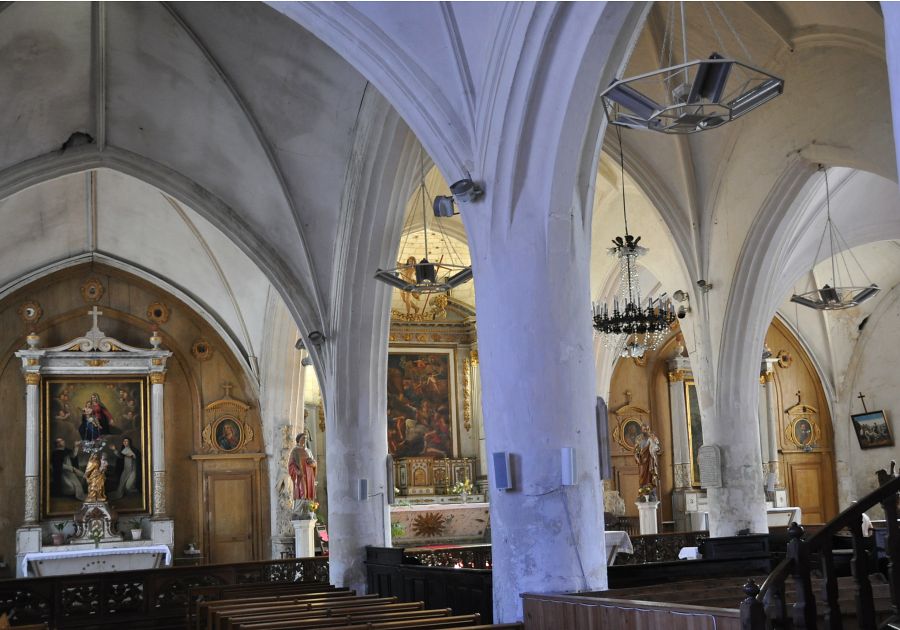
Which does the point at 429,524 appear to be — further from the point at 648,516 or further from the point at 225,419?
the point at 225,419

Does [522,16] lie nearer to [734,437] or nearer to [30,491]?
[734,437]

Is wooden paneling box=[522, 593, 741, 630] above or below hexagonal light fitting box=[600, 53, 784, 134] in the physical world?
below

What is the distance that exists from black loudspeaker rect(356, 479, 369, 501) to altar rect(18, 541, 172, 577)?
527 cm

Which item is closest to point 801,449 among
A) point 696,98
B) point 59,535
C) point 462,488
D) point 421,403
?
point 462,488

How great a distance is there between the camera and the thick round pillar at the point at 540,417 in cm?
732

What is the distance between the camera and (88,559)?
16172 millimetres

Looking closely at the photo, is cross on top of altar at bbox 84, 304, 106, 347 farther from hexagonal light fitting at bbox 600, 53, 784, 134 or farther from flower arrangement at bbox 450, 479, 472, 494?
hexagonal light fitting at bbox 600, 53, 784, 134

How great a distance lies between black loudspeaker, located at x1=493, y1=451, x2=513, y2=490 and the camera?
743 cm

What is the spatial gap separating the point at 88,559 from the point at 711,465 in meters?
9.58

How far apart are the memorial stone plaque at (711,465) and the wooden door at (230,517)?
8920 millimetres

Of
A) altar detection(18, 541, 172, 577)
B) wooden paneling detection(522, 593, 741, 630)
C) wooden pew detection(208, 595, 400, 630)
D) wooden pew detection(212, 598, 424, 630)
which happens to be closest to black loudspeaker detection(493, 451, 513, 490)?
wooden paneling detection(522, 593, 741, 630)

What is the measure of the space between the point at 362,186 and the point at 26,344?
8.87 metres

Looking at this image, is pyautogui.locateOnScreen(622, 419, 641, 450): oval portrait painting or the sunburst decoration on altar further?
pyautogui.locateOnScreen(622, 419, 641, 450): oval portrait painting

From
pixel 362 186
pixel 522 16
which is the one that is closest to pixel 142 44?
pixel 362 186
